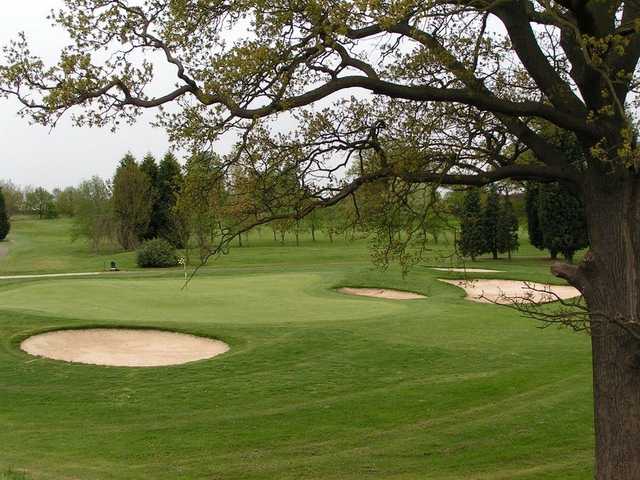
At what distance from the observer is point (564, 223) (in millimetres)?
46688

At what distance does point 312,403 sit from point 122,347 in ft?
20.1

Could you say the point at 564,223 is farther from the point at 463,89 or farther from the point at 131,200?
A: the point at 463,89

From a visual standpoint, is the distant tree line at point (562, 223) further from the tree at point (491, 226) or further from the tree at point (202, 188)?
the tree at point (202, 188)

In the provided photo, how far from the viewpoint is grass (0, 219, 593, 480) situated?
390 inches

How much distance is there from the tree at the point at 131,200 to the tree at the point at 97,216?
2.82 feet

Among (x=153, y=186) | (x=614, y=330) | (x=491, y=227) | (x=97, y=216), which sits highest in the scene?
(x=153, y=186)

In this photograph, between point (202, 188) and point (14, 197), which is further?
point (14, 197)

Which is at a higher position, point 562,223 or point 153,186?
point 153,186

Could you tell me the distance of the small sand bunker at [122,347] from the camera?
15.4 m

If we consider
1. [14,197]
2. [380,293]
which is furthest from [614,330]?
[14,197]

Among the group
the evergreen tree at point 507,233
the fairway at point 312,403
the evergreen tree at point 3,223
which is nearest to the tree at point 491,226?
the evergreen tree at point 507,233

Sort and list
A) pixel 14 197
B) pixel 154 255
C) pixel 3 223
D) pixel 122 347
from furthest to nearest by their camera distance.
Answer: pixel 14 197, pixel 3 223, pixel 154 255, pixel 122 347

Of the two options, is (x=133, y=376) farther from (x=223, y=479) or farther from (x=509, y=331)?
(x=509, y=331)

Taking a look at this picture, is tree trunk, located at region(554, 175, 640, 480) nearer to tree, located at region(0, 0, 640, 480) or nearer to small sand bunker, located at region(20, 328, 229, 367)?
tree, located at region(0, 0, 640, 480)
